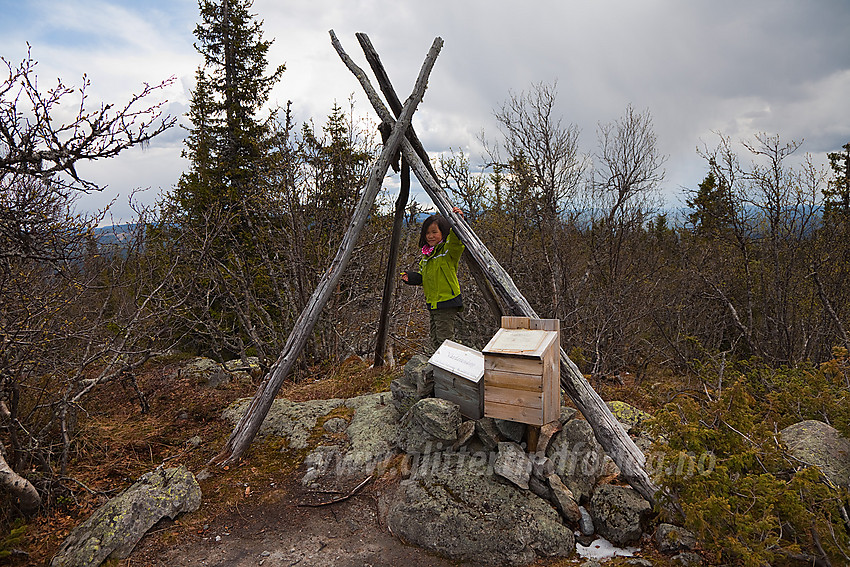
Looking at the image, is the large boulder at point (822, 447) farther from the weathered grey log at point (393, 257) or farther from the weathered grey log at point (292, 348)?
the weathered grey log at point (393, 257)

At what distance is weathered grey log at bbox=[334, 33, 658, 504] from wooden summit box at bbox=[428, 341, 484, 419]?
0.65 meters

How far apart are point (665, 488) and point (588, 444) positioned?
0.69 metres

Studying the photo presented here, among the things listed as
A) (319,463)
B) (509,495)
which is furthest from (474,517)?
(319,463)

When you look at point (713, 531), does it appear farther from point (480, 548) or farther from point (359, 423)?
point (359, 423)

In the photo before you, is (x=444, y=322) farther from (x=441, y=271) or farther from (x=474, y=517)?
(x=474, y=517)

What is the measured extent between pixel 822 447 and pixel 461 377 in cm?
272

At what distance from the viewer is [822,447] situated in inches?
133

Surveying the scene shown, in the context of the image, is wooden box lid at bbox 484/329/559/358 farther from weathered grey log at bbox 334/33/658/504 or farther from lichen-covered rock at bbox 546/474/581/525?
lichen-covered rock at bbox 546/474/581/525

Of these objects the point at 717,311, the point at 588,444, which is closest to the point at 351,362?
the point at 588,444

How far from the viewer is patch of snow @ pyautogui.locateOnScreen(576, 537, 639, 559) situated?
3.11 metres

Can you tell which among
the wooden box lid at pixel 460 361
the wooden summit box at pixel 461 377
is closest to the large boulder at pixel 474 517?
the wooden summit box at pixel 461 377

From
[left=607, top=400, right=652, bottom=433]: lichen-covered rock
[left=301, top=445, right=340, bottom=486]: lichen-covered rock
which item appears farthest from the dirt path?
[left=607, top=400, right=652, bottom=433]: lichen-covered rock

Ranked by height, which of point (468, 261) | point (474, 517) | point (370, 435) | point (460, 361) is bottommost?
point (474, 517)

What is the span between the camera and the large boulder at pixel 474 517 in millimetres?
3131
